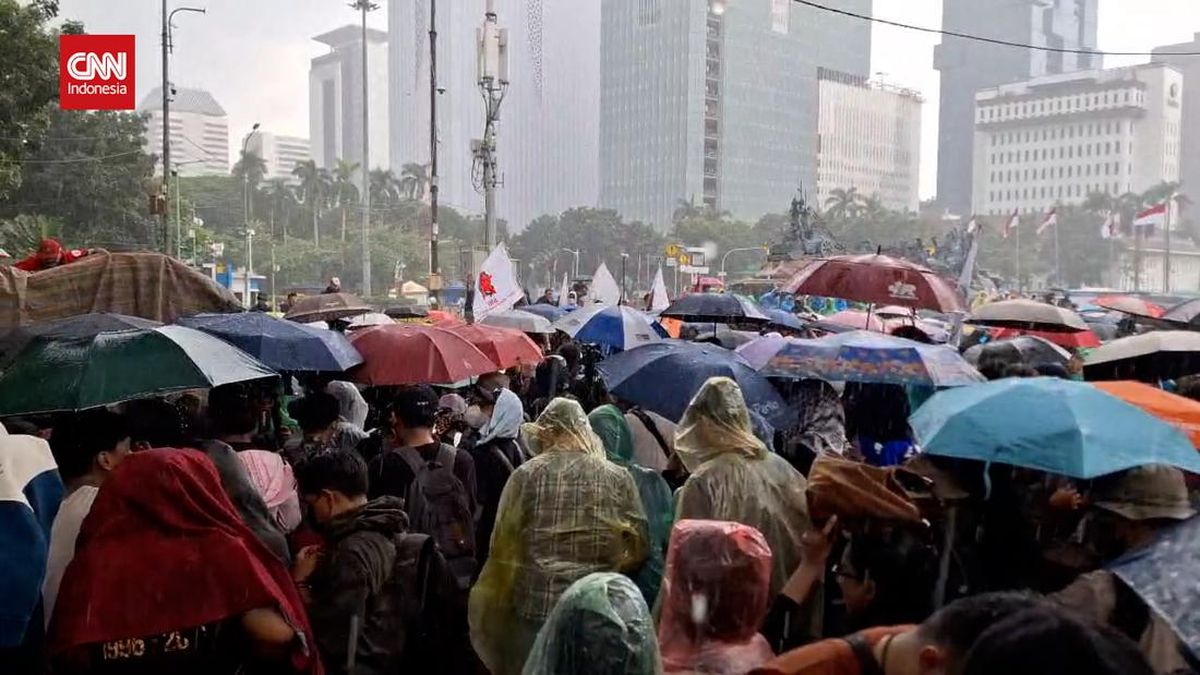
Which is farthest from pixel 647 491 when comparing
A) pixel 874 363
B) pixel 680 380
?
pixel 874 363

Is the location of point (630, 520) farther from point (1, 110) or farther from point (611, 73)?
point (611, 73)

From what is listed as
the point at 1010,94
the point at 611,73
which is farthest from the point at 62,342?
the point at 1010,94

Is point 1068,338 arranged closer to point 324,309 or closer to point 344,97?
point 324,309

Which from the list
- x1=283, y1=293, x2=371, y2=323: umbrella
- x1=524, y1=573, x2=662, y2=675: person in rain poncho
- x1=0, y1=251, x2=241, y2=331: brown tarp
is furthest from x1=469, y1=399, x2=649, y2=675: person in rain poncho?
x1=283, y1=293, x2=371, y2=323: umbrella

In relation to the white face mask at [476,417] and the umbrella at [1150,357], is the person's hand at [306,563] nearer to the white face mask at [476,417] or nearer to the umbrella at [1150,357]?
the white face mask at [476,417]

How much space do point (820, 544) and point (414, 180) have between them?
92661 mm

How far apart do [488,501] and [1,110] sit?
1618cm

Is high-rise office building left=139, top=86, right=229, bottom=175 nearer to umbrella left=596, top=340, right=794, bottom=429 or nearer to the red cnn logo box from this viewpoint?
the red cnn logo box

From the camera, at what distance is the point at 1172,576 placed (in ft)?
7.41

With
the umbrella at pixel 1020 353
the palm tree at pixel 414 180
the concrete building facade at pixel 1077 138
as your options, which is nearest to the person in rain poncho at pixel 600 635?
the umbrella at pixel 1020 353

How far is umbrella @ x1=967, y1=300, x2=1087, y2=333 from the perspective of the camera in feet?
30.3

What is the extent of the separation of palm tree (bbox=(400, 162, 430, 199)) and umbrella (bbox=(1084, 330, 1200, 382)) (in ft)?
285

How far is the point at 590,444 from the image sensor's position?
13.3ft

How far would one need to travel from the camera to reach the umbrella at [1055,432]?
3.26 m
